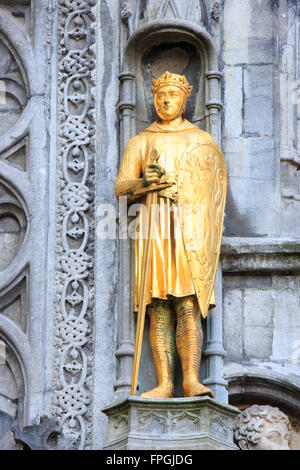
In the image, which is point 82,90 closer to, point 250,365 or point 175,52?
point 175,52

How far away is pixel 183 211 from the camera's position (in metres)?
Result: 11.4

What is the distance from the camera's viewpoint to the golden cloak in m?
11.2

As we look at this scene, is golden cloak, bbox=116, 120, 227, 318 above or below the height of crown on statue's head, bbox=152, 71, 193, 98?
below

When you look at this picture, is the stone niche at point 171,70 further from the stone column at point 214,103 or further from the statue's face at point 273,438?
the statue's face at point 273,438

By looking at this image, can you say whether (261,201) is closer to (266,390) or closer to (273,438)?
(266,390)

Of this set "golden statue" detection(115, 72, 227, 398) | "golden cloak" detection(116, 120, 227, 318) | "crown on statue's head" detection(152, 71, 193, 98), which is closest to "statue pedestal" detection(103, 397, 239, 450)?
"golden statue" detection(115, 72, 227, 398)

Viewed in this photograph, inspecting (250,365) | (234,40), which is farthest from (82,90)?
(250,365)

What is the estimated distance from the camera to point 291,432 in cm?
Answer: 1152

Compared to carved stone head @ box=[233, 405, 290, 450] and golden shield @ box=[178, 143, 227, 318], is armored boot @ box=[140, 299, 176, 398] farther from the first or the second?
carved stone head @ box=[233, 405, 290, 450]

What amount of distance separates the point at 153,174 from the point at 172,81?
839mm

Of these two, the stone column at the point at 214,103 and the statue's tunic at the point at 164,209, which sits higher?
the stone column at the point at 214,103

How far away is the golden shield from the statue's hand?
20 centimetres

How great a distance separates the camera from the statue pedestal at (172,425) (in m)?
10.6

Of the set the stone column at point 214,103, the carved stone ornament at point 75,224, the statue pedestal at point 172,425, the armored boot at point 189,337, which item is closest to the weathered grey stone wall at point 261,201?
the stone column at point 214,103
